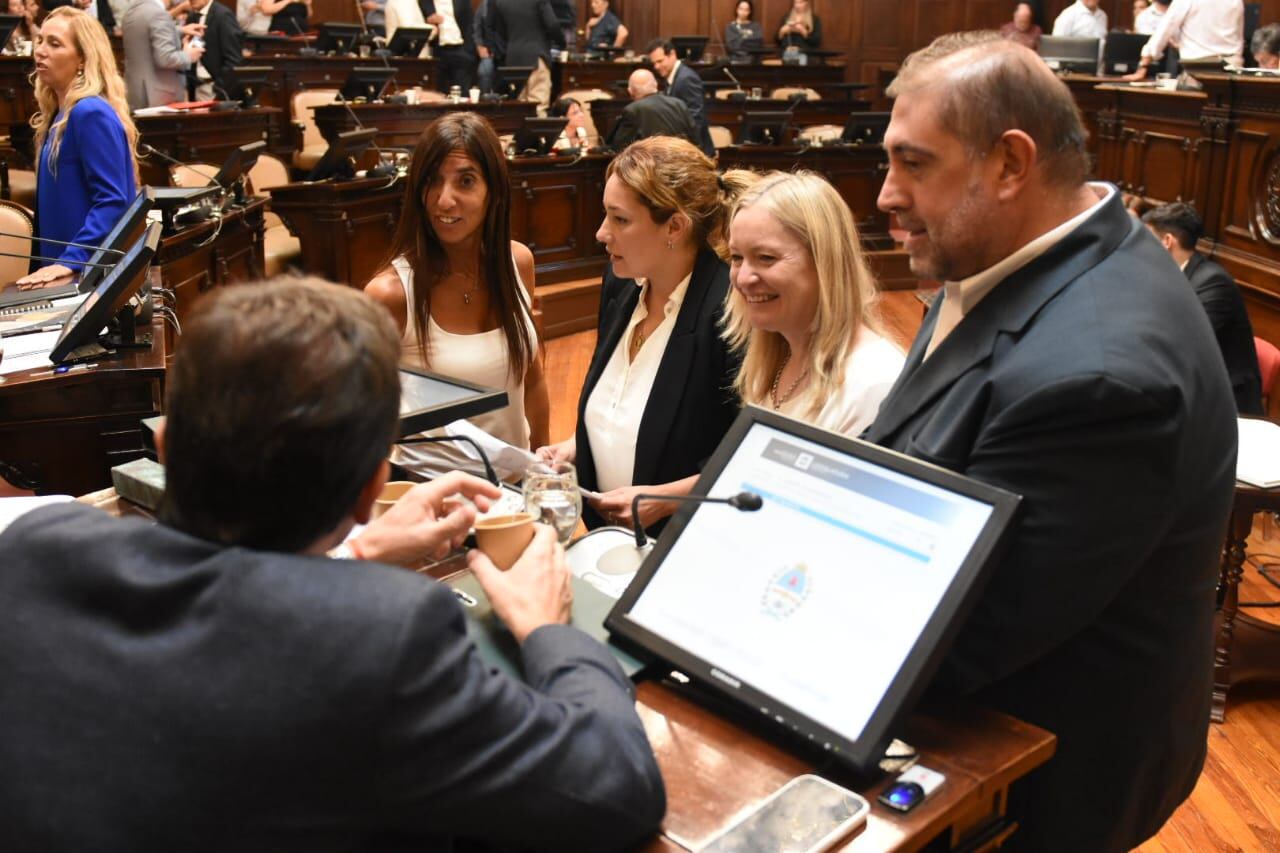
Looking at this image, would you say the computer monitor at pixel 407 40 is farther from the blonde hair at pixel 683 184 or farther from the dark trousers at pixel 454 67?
the blonde hair at pixel 683 184

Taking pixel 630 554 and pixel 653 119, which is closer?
pixel 630 554

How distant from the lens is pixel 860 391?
2039 mm

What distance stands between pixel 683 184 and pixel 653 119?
182 inches

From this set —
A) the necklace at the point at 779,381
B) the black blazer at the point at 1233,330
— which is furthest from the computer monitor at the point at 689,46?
the necklace at the point at 779,381

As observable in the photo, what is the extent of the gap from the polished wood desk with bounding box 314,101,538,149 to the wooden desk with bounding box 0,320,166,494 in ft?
15.1

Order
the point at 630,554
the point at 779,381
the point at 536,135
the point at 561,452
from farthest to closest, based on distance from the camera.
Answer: the point at 536,135 → the point at 561,452 → the point at 779,381 → the point at 630,554

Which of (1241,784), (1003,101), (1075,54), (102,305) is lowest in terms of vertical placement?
(1241,784)

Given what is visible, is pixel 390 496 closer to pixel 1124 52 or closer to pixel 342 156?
pixel 342 156

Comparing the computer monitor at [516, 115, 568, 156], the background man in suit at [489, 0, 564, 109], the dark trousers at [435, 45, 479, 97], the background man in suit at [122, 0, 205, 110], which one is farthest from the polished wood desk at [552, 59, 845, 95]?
the background man in suit at [122, 0, 205, 110]

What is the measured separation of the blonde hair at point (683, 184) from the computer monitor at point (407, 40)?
7.86 m

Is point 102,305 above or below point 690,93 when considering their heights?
below

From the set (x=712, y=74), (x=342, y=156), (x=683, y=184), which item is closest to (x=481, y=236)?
(x=683, y=184)

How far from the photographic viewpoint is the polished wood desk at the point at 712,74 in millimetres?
10594

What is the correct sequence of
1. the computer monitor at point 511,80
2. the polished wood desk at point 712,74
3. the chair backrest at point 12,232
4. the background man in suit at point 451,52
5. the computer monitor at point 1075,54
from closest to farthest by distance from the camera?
the chair backrest at point 12,232 < the computer monitor at point 511,80 < the computer monitor at point 1075,54 < the background man in suit at point 451,52 < the polished wood desk at point 712,74
